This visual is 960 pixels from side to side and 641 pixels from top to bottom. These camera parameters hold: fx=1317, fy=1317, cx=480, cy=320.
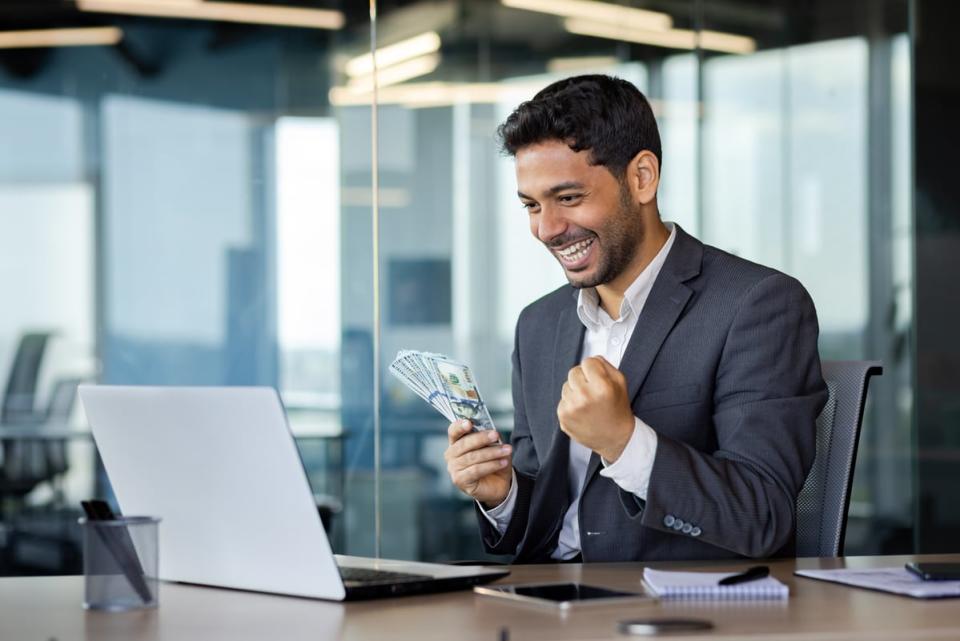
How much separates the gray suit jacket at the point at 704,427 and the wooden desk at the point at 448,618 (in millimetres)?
268

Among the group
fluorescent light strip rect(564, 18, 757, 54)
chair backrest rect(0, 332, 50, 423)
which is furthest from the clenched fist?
chair backrest rect(0, 332, 50, 423)

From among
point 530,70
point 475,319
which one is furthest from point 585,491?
point 530,70

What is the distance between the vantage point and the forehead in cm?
238

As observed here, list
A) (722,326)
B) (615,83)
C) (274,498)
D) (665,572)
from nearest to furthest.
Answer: (274,498), (665,572), (722,326), (615,83)

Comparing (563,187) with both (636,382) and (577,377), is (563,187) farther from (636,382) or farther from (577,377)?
(577,377)

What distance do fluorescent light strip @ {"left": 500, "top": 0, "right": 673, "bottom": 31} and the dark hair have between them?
2.52 meters

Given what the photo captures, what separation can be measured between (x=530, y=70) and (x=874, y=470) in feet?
6.56

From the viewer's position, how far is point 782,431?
2.14m

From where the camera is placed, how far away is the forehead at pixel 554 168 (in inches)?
93.9

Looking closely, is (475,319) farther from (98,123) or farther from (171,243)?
(98,123)

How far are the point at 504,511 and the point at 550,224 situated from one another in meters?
0.52

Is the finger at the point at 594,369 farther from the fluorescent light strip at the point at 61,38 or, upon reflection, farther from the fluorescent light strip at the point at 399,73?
the fluorescent light strip at the point at 61,38

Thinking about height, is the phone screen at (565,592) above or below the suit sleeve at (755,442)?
below

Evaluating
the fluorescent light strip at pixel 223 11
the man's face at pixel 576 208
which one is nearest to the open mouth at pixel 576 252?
the man's face at pixel 576 208
